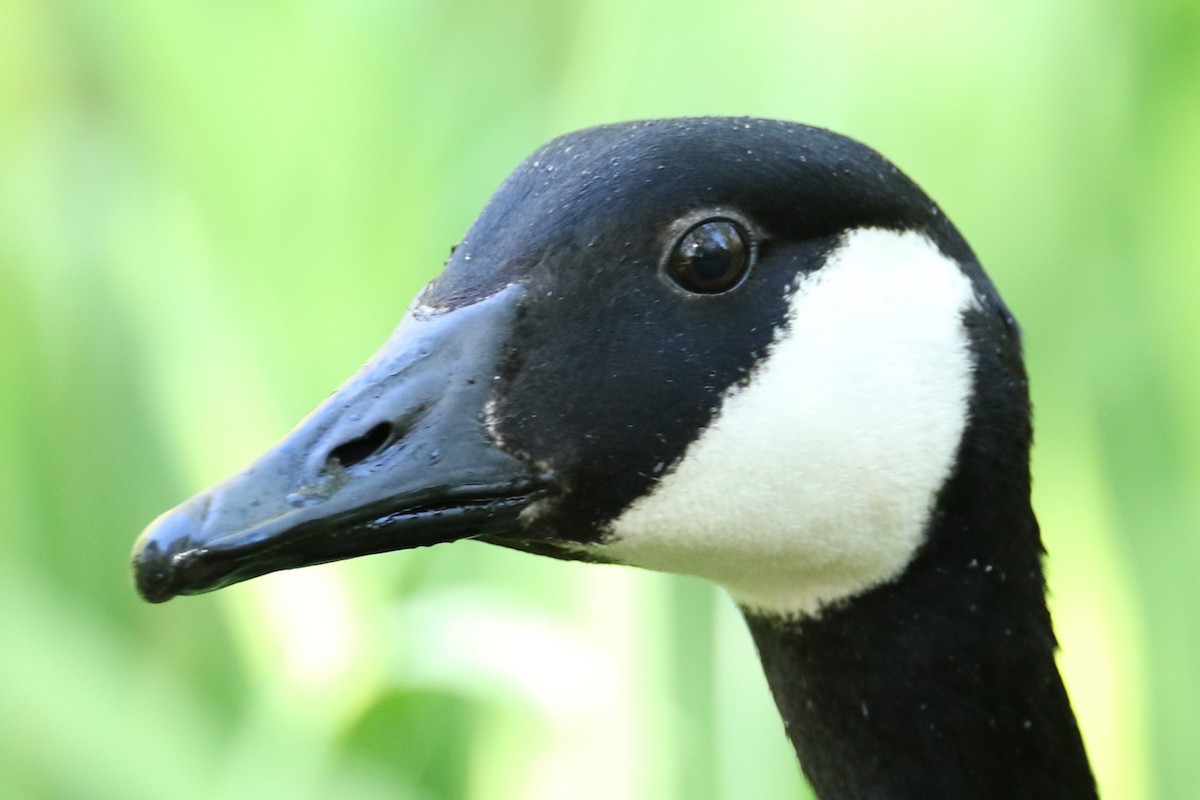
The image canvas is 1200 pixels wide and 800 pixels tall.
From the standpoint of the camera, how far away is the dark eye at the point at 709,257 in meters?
0.80

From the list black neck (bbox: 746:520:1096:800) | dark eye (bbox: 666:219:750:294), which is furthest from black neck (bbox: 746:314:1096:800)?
dark eye (bbox: 666:219:750:294)

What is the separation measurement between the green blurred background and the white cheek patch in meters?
0.52

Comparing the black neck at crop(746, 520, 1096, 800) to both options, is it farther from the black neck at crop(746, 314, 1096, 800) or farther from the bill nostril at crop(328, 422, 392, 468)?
the bill nostril at crop(328, 422, 392, 468)

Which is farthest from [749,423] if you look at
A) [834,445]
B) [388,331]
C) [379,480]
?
[388,331]

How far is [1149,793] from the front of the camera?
1417 mm

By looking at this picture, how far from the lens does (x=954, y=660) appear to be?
0.88 metres

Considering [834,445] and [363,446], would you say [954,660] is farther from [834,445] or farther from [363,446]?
[363,446]

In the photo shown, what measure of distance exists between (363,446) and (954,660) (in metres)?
Result: 0.42

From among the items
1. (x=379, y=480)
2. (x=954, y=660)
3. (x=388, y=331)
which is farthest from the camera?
(x=388, y=331)

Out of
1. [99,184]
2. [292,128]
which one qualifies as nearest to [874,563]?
[292,128]

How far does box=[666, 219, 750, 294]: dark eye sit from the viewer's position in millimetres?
798

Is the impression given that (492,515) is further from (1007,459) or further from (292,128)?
(292,128)

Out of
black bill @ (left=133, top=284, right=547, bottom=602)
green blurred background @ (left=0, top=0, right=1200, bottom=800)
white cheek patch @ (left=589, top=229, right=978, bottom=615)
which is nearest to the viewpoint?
black bill @ (left=133, top=284, right=547, bottom=602)

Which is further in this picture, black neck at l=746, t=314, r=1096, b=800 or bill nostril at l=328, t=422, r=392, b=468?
black neck at l=746, t=314, r=1096, b=800
